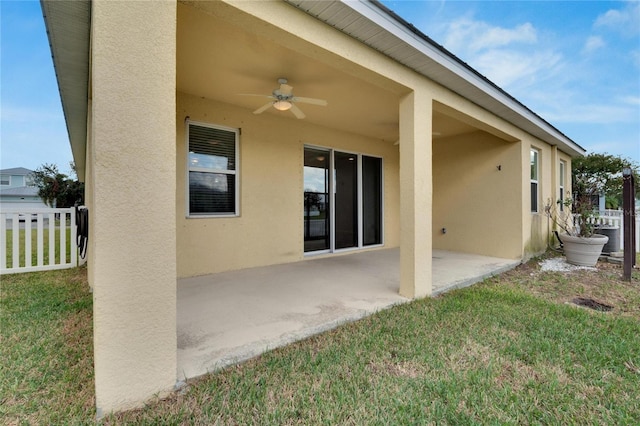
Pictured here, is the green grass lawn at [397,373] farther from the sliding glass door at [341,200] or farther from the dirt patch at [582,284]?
the sliding glass door at [341,200]

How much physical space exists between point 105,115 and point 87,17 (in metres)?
1.09

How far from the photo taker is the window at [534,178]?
6.75 metres

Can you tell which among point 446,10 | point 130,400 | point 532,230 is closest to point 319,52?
point 130,400

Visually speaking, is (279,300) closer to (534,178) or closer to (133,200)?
(133,200)

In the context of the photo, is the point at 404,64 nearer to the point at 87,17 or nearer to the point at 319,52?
the point at 319,52

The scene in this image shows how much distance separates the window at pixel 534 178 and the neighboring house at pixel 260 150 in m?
0.05

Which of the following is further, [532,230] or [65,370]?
[532,230]

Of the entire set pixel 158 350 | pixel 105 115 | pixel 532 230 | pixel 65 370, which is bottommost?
pixel 65 370

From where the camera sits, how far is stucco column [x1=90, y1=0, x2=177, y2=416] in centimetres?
156

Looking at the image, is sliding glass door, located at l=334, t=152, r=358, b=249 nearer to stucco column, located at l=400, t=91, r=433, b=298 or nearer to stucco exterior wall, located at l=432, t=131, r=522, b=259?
stucco exterior wall, located at l=432, t=131, r=522, b=259

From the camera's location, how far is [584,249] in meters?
5.45

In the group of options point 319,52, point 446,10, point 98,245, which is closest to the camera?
point 98,245

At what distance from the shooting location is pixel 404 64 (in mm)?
3225

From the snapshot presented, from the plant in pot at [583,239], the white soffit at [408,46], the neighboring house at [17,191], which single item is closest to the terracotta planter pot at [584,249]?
the plant in pot at [583,239]
